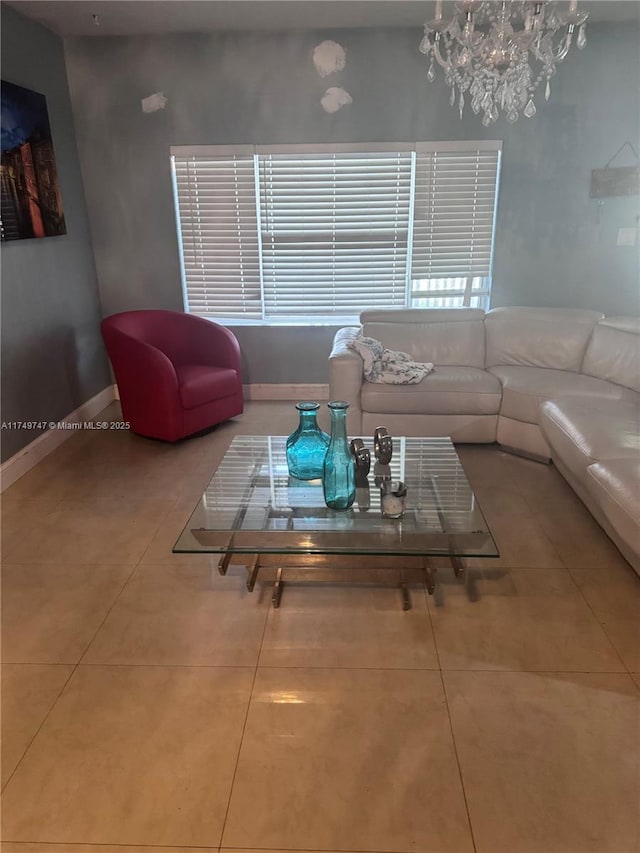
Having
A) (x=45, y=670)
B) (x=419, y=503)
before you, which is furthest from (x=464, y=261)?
(x=45, y=670)

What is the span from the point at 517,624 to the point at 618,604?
16.8 inches

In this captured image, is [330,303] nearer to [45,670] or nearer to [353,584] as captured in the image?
[353,584]

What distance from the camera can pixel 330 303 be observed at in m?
4.46

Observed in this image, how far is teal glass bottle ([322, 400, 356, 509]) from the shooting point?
2115mm

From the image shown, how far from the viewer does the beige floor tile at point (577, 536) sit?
92.7 inches

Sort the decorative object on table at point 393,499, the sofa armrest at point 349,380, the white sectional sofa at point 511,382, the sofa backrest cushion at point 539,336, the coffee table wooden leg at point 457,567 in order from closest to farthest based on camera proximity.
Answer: the decorative object on table at point 393,499 → the coffee table wooden leg at point 457,567 → the white sectional sofa at point 511,382 → the sofa armrest at point 349,380 → the sofa backrest cushion at point 539,336

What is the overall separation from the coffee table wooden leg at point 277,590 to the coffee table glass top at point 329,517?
0.29 metres

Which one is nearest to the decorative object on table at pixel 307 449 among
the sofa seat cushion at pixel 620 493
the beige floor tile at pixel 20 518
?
the sofa seat cushion at pixel 620 493

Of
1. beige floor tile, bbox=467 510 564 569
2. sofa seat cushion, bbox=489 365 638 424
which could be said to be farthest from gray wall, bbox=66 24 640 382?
beige floor tile, bbox=467 510 564 569

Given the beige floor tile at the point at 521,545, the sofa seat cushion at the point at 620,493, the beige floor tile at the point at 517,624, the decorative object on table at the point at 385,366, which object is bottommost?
the beige floor tile at the point at 517,624

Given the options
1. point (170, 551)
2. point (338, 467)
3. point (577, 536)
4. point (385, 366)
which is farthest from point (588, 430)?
point (170, 551)

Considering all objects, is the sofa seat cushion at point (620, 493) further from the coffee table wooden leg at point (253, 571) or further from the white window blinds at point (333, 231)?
the white window blinds at point (333, 231)

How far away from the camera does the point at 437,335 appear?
12.5 feet

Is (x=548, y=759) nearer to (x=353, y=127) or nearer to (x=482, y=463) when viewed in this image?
(x=482, y=463)
